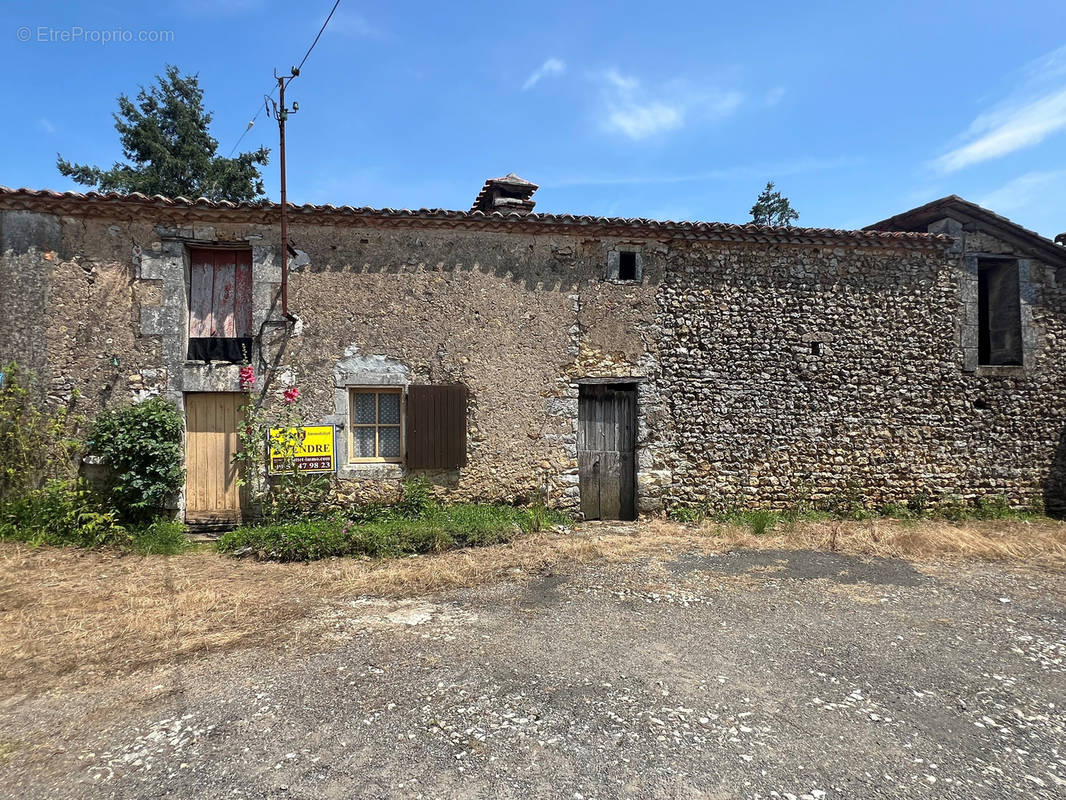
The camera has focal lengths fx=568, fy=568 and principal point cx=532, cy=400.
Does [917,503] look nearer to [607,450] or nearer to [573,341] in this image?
[607,450]

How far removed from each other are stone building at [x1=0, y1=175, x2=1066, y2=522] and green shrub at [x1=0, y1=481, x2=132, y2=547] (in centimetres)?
92

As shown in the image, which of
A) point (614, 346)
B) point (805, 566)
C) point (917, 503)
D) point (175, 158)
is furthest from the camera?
point (175, 158)

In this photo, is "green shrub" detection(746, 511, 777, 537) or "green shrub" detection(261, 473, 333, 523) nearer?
"green shrub" detection(261, 473, 333, 523)

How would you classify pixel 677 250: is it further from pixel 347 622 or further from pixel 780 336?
pixel 347 622

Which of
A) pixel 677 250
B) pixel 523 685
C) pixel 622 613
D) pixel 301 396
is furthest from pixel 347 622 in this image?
pixel 677 250

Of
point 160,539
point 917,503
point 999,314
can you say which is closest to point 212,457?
point 160,539

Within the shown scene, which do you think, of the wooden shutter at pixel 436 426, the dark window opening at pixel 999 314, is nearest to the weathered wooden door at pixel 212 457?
the wooden shutter at pixel 436 426

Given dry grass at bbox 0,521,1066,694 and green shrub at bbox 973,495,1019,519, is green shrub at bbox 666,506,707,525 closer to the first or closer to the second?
dry grass at bbox 0,521,1066,694

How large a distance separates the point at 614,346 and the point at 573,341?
0.60m

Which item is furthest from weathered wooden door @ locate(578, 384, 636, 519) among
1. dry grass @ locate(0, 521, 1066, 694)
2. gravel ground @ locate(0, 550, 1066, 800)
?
gravel ground @ locate(0, 550, 1066, 800)

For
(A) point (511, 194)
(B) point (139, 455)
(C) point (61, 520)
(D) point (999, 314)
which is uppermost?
(A) point (511, 194)

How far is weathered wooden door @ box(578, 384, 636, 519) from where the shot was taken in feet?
26.5

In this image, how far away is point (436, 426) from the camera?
7492 millimetres

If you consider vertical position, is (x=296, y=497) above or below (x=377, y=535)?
above
